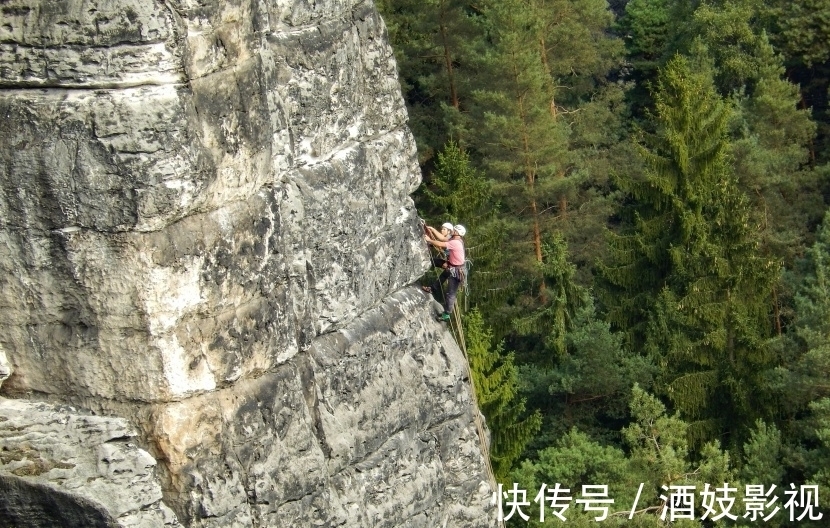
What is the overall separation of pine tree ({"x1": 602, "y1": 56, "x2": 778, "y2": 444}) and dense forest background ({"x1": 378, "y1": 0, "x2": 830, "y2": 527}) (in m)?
0.04

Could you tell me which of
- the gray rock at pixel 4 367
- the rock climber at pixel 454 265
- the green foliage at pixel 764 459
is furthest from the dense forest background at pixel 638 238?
the gray rock at pixel 4 367

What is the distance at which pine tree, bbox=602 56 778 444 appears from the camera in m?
22.8

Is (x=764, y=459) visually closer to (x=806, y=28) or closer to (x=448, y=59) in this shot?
(x=448, y=59)

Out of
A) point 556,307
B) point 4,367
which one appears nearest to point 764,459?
point 556,307

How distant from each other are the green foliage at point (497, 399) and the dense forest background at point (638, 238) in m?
0.05

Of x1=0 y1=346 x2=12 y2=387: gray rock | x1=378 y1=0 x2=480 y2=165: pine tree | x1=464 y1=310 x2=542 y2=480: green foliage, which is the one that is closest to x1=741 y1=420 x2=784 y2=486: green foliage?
x1=464 y1=310 x2=542 y2=480: green foliage

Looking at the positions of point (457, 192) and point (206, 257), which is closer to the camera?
point (206, 257)

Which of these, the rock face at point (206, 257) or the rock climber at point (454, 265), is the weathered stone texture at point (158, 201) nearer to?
the rock face at point (206, 257)

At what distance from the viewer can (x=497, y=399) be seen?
2214cm

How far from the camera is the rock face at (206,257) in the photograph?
10281mm

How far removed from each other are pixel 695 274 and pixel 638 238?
1771 mm

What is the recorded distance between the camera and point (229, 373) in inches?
445

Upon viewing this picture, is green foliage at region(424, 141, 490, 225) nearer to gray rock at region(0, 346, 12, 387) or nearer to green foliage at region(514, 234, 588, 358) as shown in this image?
green foliage at region(514, 234, 588, 358)

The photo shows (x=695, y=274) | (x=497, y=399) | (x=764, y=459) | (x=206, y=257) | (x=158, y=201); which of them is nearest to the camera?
(x=158, y=201)
